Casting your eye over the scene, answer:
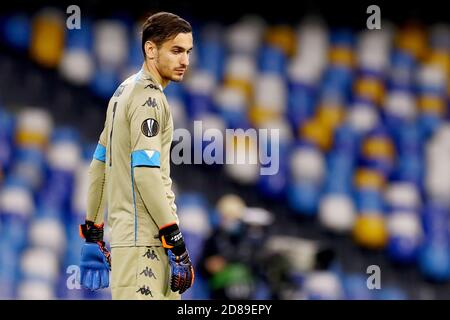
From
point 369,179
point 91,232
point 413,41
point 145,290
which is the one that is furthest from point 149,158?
point 413,41

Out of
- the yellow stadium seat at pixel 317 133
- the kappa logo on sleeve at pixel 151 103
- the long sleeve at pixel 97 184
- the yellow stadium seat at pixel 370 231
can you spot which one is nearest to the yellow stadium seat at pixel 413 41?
the yellow stadium seat at pixel 317 133

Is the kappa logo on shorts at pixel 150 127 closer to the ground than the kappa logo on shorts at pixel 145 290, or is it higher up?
higher up

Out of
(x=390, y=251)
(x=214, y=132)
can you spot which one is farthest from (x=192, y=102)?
(x=390, y=251)

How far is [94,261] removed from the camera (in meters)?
3.34

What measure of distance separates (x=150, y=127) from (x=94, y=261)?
60 cm

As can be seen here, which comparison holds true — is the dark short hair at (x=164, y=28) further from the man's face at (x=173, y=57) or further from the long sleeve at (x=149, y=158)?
the long sleeve at (x=149, y=158)

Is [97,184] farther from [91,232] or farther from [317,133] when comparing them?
[317,133]

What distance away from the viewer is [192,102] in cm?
663

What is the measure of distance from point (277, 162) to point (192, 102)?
0.71 meters

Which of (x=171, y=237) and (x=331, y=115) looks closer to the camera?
(x=171, y=237)

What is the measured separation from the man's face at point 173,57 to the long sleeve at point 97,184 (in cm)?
32

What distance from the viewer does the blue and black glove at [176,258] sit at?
297 cm

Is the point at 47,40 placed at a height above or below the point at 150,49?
above
